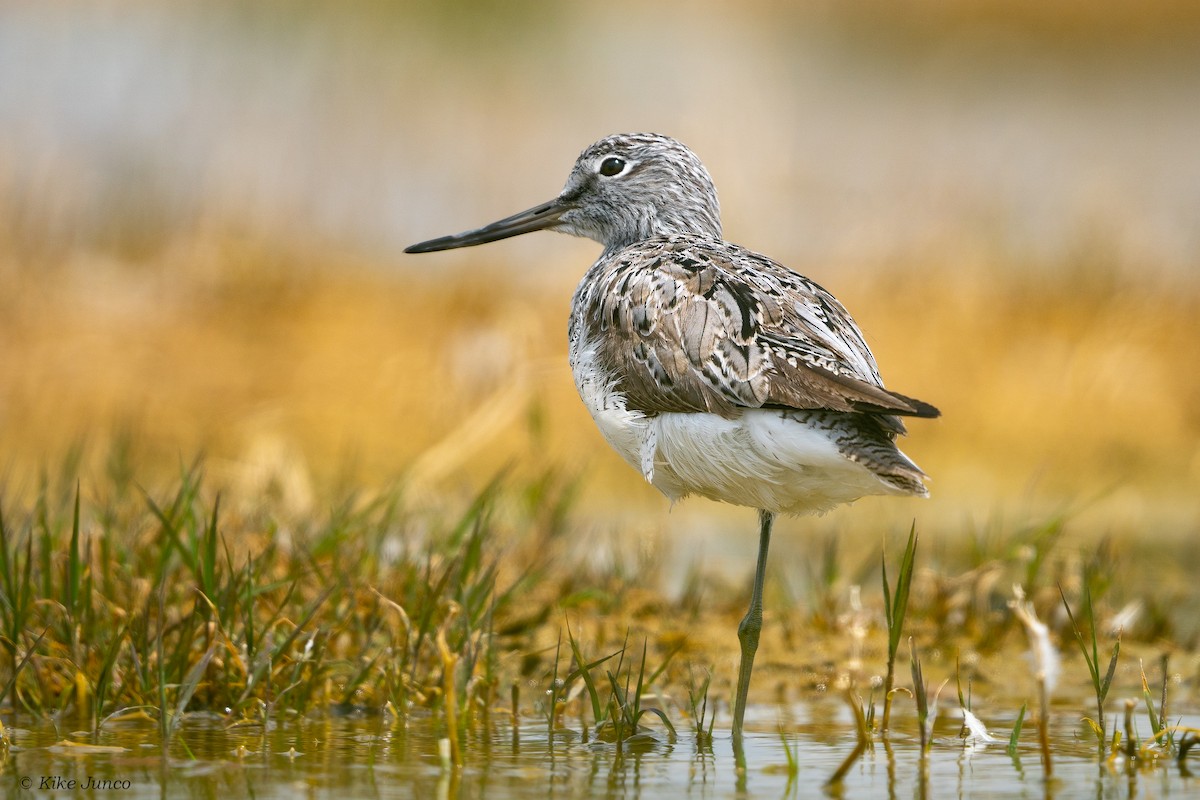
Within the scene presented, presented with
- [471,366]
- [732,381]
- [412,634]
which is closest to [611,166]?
[732,381]

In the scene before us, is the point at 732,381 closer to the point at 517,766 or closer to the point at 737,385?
the point at 737,385

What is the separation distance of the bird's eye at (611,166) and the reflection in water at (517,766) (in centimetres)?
239

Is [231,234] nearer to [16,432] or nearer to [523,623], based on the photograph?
[16,432]

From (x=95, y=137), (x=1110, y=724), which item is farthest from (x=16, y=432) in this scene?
(x=1110, y=724)

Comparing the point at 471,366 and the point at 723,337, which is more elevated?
the point at 471,366

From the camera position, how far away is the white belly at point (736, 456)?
14.8 feet

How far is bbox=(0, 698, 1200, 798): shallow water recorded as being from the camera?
157 inches

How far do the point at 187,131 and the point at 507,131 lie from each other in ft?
8.88

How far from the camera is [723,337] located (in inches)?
188

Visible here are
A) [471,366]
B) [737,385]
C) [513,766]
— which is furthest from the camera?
[471,366]

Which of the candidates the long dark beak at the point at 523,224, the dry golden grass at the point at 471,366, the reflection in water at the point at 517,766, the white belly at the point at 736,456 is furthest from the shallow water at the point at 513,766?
the dry golden grass at the point at 471,366

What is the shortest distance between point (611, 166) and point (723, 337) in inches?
67.9

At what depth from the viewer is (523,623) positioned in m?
6.18

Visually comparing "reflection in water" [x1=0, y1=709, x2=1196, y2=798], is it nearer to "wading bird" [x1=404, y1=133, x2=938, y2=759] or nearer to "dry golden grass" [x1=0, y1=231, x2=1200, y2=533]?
"wading bird" [x1=404, y1=133, x2=938, y2=759]
